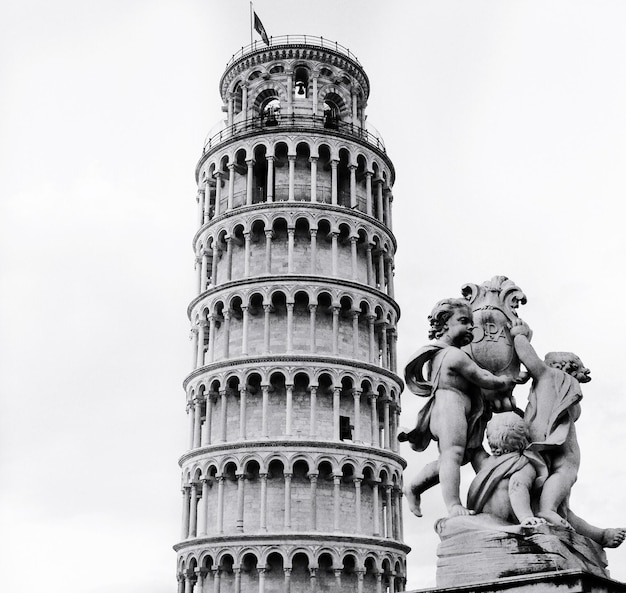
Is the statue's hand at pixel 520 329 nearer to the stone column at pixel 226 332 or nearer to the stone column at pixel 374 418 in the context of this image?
the stone column at pixel 374 418

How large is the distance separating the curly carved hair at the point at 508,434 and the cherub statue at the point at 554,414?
126 millimetres

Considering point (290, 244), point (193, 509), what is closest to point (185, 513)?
point (193, 509)

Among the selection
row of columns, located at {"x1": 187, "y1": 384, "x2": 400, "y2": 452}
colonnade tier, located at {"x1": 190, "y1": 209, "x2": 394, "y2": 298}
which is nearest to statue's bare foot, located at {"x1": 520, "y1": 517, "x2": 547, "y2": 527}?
row of columns, located at {"x1": 187, "y1": 384, "x2": 400, "y2": 452}

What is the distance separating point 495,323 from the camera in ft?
26.4

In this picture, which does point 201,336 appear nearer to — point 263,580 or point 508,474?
point 263,580

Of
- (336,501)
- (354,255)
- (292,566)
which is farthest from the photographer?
(354,255)

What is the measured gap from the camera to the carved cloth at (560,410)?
7496mm

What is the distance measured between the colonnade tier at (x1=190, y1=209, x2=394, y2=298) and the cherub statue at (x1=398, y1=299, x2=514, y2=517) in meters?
41.3

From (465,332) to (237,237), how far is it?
144ft

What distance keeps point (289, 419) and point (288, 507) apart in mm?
4044

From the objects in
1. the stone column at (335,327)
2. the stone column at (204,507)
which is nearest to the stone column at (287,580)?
the stone column at (204,507)

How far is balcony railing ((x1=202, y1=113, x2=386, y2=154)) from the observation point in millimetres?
53062

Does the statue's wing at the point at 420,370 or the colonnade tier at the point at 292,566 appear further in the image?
the colonnade tier at the point at 292,566

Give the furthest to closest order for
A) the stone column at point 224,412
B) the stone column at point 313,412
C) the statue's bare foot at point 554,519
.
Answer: the stone column at point 224,412, the stone column at point 313,412, the statue's bare foot at point 554,519
